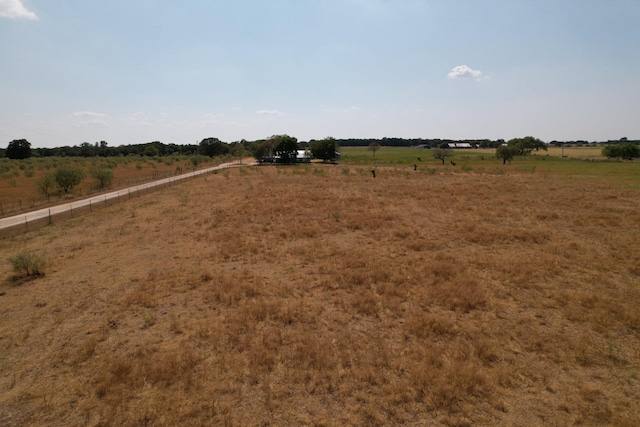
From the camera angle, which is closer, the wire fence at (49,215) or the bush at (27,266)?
the bush at (27,266)

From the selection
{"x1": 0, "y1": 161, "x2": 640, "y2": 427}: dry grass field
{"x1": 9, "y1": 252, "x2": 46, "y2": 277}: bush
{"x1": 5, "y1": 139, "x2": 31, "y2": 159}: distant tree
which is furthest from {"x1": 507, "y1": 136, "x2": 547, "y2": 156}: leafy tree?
{"x1": 5, "y1": 139, "x2": 31, "y2": 159}: distant tree

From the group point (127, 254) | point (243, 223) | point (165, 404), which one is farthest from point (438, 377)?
point (243, 223)

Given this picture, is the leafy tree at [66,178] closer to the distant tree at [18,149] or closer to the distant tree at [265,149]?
the distant tree at [265,149]

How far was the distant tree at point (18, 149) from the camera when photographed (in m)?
103

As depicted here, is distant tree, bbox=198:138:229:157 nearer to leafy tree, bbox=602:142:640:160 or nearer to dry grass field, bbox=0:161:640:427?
dry grass field, bbox=0:161:640:427

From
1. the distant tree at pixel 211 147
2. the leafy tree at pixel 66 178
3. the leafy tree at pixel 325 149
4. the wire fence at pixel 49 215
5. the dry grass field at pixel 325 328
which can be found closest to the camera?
the dry grass field at pixel 325 328

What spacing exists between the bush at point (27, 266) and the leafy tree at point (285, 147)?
80005mm

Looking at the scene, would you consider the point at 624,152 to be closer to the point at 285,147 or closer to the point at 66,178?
the point at 285,147

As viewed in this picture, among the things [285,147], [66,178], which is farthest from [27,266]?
[285,147]

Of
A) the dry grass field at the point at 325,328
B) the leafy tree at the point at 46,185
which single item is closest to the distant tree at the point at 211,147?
the leafy tree at the point at 46,185

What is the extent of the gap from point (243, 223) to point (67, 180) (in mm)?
28203

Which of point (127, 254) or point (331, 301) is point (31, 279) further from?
point (331, 301)

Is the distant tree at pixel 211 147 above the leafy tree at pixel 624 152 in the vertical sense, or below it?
above

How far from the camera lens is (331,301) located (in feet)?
32.0
